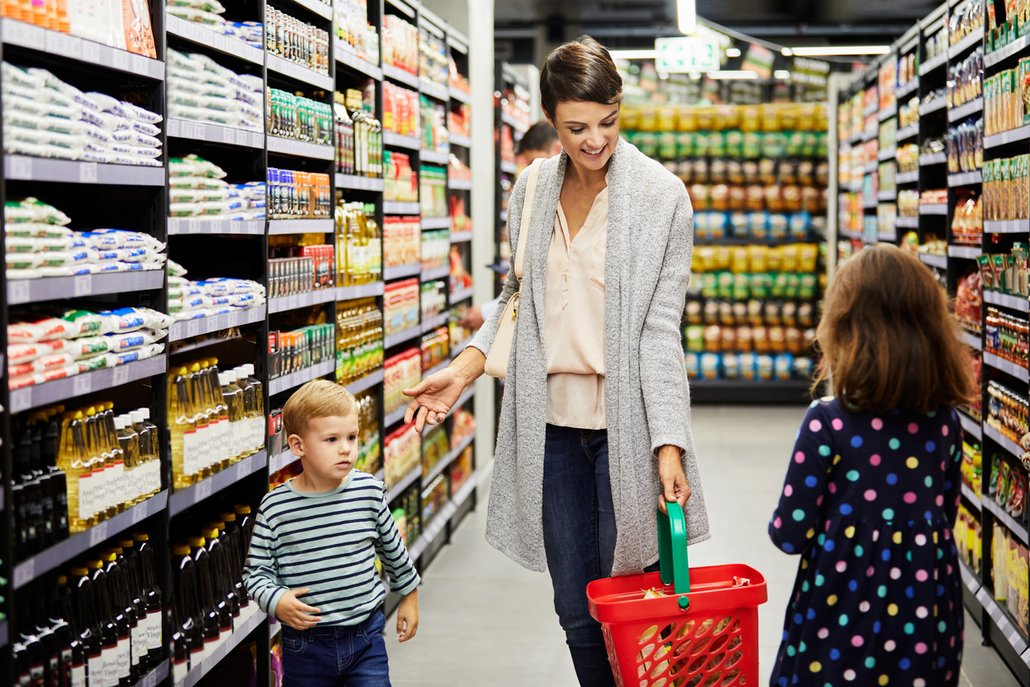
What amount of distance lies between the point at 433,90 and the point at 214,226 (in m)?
3.28

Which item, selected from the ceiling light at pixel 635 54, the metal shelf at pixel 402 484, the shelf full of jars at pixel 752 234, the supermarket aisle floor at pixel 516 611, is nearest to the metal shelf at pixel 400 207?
the metal shelf at pixel 402 484

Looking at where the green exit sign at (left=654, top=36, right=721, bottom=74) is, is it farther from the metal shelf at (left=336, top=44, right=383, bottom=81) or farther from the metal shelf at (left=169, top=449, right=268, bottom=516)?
the metal shelf at (left=169, top=449, right=268, bottom=516)

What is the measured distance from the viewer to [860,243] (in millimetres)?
11000

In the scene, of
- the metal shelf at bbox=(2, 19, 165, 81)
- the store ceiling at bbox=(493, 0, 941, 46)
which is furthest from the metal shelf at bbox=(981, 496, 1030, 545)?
the store ceiling at bbox=(493, 0, 941, 46)

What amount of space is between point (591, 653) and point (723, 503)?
5280 mm

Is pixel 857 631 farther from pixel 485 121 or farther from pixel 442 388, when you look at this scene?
pixel 485 121

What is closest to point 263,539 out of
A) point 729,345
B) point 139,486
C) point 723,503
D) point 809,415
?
point 139,486

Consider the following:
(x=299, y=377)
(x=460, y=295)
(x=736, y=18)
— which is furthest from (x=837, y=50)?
(x=299, y=377)

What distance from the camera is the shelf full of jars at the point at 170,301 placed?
268cm

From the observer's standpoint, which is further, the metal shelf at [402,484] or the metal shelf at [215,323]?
the metal shelf at [402,484]

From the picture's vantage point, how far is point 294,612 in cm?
292

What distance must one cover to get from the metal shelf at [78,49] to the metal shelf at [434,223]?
3.45 meters

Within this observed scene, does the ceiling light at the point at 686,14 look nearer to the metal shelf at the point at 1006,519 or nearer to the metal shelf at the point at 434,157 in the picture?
the metal shelf at the point at 434,157

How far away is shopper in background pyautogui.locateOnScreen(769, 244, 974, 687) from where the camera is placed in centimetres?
267
